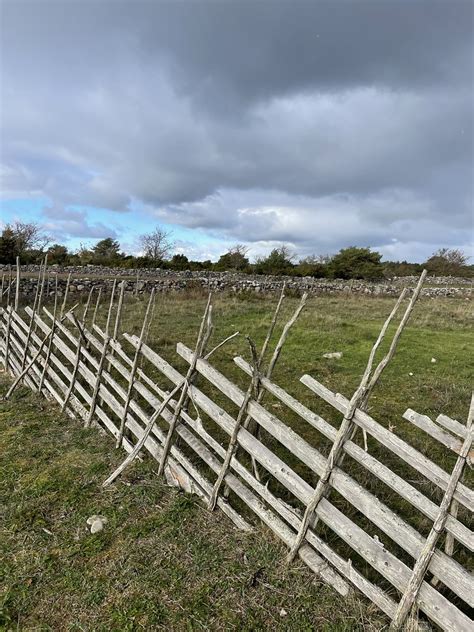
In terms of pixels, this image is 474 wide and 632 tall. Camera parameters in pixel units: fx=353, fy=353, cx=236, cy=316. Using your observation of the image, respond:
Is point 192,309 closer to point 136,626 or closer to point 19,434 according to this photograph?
point 19,434

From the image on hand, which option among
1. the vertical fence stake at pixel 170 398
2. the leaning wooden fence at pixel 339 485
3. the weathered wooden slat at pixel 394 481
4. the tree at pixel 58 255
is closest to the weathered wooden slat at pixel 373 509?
the leaning wooden fence at pixel 339 485

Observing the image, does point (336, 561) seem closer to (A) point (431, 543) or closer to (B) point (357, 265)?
(A) point (431, 543)

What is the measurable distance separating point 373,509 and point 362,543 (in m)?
0.22

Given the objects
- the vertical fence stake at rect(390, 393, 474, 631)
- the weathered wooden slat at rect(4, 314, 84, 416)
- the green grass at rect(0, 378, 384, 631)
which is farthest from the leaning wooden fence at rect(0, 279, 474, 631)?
the weathered wooden slat at rect(4, 314, 84, 416)

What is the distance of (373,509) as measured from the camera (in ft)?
6.60

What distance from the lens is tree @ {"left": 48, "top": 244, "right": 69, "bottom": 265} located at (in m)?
26.5

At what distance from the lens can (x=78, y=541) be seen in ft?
8.11

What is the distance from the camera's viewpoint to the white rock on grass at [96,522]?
8.40 feet

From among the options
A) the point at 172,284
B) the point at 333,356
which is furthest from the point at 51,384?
the point at 172,284

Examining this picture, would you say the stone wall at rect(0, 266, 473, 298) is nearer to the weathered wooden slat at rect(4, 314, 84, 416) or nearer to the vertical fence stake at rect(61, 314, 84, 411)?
the weathered wooden slat at rect(4, 314, 84, 416)

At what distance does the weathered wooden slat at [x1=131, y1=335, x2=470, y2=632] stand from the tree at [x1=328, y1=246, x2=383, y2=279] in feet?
108

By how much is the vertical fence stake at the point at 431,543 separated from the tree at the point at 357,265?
33.3 metres

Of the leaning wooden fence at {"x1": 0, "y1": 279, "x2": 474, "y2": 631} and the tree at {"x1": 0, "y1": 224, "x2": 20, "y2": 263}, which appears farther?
the tree at {"x1": 0, "y1": 224, "x2": 20, "y2": 263}

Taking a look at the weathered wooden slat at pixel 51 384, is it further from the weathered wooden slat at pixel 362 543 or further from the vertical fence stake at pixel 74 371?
the weathered wooden slat at pixel 362 543
